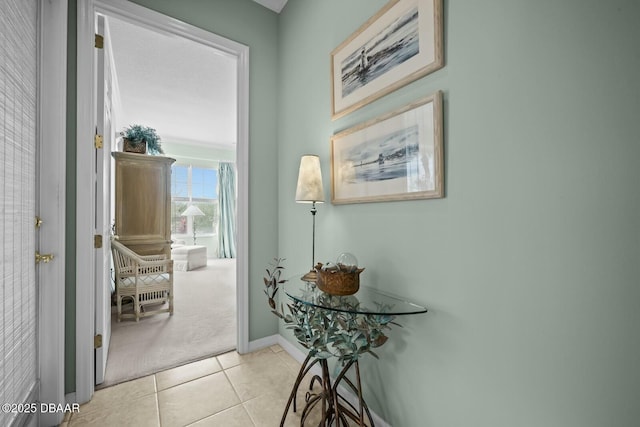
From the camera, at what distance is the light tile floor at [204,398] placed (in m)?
1.51

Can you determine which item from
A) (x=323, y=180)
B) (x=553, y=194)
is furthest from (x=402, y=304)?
(x=323, y=180)

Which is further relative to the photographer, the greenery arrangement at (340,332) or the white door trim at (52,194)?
the white door trim at (52,194)

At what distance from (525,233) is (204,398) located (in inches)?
75.8

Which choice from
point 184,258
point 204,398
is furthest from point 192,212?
point 204,398

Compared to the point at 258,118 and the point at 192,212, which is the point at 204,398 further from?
the point at 192,212

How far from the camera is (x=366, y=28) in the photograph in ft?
4.85

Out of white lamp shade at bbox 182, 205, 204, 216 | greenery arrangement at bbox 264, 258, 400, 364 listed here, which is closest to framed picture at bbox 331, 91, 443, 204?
greenery arrangement at bbox 264, 258, 400, 364

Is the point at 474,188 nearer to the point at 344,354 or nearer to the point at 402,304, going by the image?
the point at 402,304

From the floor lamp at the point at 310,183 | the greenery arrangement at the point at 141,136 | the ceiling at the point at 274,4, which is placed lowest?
the floor lamp at the point at 310,183

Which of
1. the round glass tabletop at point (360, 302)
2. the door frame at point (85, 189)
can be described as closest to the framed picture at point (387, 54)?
the round glass tabletop at point (360, 302)

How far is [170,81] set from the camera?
3.62 metres

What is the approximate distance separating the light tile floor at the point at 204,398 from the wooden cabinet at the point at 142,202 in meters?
1.96

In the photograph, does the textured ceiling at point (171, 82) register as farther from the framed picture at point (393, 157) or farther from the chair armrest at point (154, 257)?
the chair armrest at point (154, 257)

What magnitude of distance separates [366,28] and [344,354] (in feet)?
5.45
